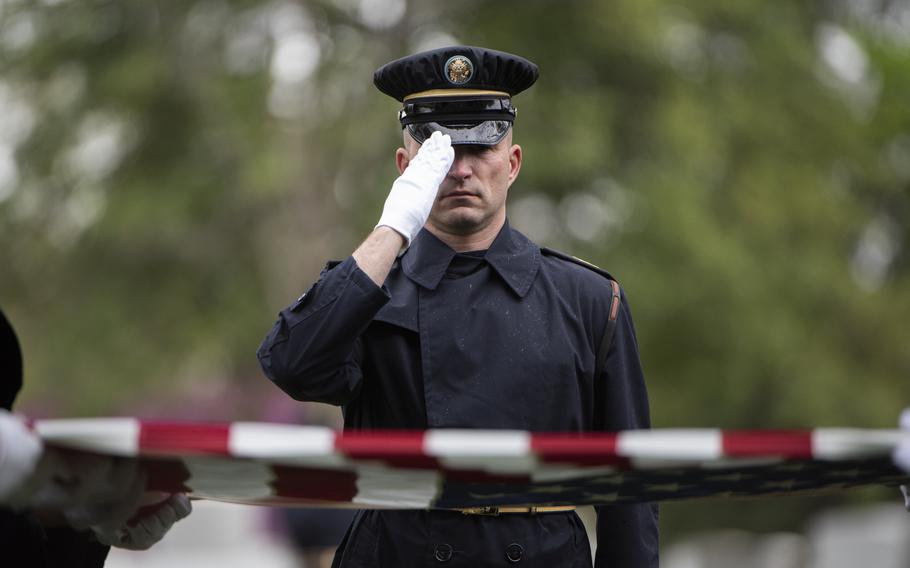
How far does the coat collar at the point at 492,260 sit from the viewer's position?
162 inches

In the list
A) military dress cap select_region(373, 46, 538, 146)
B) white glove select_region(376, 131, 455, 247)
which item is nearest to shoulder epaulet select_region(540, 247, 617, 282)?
military dress cap select_region(373, 46, 538, 146)

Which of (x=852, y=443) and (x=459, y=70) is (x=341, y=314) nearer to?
(x=459, y=70)

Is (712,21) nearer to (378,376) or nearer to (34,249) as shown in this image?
(34,249)

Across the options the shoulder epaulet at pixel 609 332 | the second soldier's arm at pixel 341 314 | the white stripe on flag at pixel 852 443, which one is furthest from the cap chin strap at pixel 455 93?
the white stripe on flag at pixel 852 443

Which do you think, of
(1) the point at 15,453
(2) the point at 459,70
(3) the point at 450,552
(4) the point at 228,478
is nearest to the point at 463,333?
(3) the point at 450,552

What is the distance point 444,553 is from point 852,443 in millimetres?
1150

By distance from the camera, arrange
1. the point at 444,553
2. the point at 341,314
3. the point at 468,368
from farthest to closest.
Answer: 1. the point at 468,368
2. the point at 444,553
3. the point at 341,314

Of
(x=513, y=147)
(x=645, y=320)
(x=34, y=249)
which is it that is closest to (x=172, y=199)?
(x=34, y=249)

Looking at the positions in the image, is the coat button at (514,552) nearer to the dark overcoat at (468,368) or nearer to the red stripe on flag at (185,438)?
the dark overcoat at (468,368)

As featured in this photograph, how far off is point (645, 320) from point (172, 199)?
5.22 m

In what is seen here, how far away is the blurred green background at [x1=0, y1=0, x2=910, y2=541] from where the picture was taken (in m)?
16.5

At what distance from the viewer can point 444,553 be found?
3.86 meters

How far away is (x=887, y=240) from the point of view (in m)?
19.4

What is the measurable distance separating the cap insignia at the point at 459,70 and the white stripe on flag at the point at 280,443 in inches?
57.2
